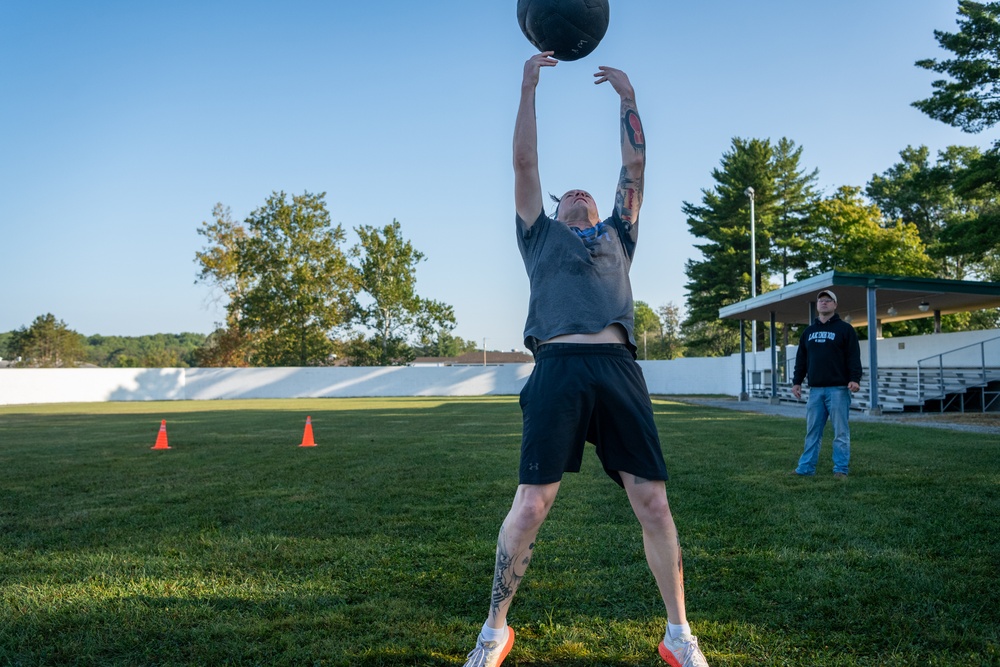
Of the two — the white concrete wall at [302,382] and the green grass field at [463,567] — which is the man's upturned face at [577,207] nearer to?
the green grass field at [463,567]

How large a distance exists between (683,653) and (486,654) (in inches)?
28.6

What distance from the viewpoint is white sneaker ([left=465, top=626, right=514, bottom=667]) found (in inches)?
105

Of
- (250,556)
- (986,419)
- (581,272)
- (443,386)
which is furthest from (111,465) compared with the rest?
(443,386)

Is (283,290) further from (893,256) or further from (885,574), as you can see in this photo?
(885,574)

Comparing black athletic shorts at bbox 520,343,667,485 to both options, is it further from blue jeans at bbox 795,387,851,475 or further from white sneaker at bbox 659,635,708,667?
blue jeans at bbox 795,387,851,475

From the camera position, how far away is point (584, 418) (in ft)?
9.11

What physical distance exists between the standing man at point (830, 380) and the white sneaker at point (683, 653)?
5315 millimetres

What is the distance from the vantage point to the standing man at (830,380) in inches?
293

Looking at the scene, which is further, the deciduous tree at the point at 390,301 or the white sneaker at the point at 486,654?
the deciduous tree at the point at 390,301

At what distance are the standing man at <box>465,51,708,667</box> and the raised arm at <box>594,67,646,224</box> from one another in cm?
16

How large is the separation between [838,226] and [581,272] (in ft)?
138

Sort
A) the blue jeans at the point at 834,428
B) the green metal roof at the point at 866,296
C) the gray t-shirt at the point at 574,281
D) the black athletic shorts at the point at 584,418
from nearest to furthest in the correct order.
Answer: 1. the black athletic shorts at the point at 584,418
2. the gray t-shirt at the point at 574,281
3. the blue jeans at the point at 834,428
4. the green metal roof at the point at 866,296

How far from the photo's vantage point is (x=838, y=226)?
40250 mm

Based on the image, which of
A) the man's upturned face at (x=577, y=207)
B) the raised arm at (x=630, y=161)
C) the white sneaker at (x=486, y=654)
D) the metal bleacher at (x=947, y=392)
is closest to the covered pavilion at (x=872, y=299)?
the metal bleacher at (x=947, y=392)
